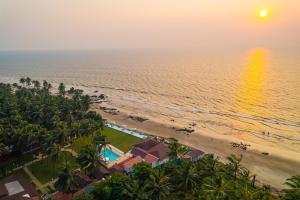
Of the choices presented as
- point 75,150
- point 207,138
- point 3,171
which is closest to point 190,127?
point 207,138

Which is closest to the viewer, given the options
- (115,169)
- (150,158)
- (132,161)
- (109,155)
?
(115,169)

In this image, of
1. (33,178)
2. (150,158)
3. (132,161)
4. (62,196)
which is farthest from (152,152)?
(33,178)

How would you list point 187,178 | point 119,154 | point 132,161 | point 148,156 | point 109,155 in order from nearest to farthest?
point 187,178 < point 132,161 < point 148,156 < point 109,155 < point 119,154

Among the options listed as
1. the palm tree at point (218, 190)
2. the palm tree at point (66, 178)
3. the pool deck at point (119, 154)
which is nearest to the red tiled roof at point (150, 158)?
the pool deck at point (119, 154)

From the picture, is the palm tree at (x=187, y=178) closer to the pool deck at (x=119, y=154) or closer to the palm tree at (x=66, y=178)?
the palm tree at (x=66, y=178)

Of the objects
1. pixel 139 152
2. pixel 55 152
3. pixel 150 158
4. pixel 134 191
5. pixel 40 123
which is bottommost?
pixel 139 152

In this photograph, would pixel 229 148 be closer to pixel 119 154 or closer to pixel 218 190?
pixel 119 154

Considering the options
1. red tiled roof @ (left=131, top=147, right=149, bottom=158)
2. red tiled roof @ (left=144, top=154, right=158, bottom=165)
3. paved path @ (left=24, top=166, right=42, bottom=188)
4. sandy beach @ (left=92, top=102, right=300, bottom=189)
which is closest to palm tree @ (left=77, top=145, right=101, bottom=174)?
paved path @ (left=24, top=166, right=42, bottom=188)

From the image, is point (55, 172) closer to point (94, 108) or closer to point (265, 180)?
point (265, 180)
